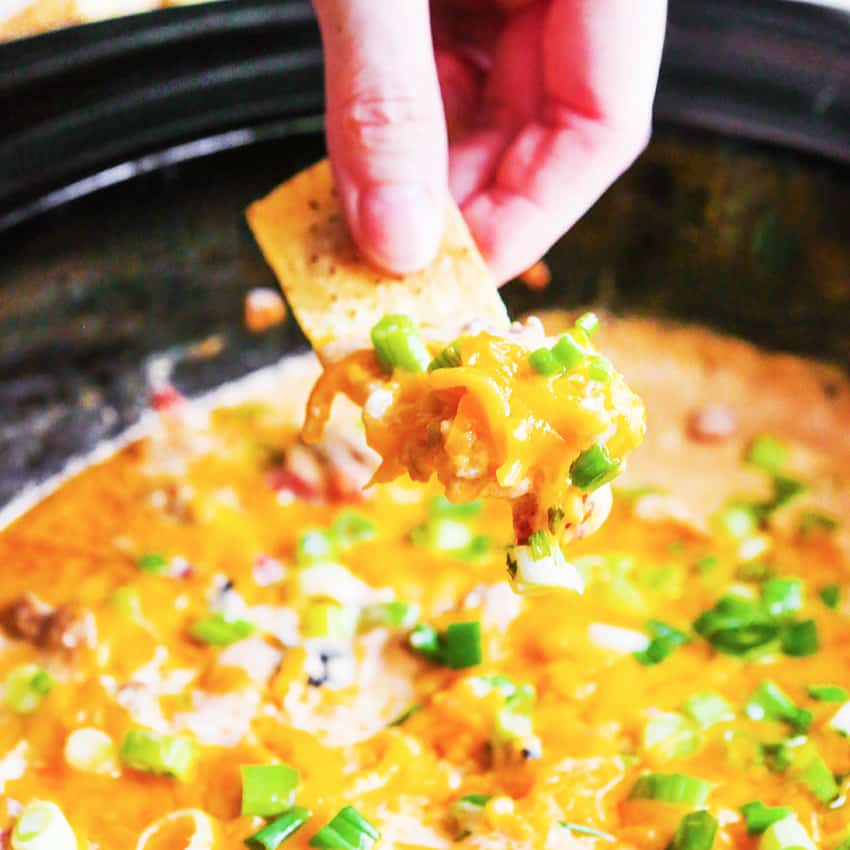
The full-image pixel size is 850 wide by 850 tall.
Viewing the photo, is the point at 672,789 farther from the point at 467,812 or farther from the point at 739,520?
the point at 739,520

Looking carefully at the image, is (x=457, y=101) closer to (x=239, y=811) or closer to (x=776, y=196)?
(x=776, y=196)

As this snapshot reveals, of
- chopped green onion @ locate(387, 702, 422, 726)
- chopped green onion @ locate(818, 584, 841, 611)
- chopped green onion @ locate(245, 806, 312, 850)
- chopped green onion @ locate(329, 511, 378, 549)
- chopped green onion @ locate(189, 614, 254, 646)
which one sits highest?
chopped green onion @ locate(189, 614, 254, 646)

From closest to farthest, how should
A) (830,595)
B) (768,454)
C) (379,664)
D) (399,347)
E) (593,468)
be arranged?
1. (593,468)
2. (399,347)
3. (379,664)
4. (830,595)
5. (768,454)

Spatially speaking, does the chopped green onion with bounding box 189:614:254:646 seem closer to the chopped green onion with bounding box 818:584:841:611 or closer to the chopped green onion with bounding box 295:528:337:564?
the chopped green onion with bounding box 295:528:337:564

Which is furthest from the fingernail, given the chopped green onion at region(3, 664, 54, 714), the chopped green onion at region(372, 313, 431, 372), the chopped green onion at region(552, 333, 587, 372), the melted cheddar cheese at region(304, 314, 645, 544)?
the chopped green onion at region(3, 664, 54, 714)

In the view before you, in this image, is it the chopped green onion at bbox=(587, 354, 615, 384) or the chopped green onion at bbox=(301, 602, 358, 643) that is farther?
the chopped green onion at bbox=(301, 602, 358, 643)

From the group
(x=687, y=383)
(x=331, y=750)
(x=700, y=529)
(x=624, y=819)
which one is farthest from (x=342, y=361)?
(x=687, y=383)

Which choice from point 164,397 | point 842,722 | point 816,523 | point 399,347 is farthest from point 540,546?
point 164,397

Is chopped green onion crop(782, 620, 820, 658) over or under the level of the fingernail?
under
